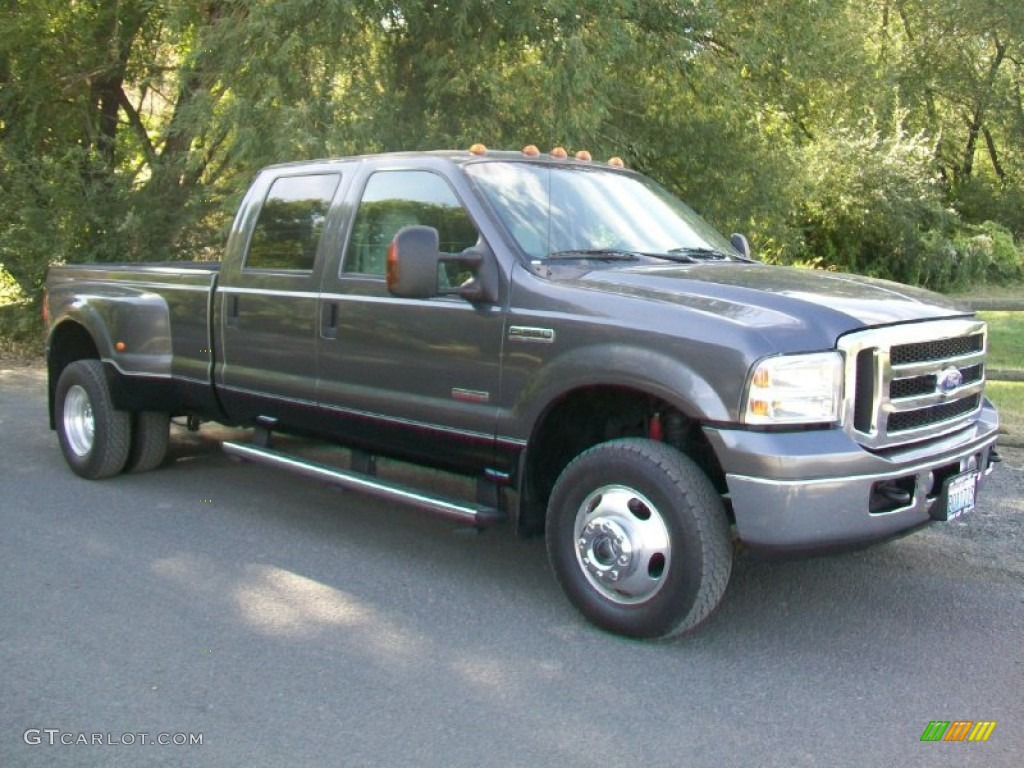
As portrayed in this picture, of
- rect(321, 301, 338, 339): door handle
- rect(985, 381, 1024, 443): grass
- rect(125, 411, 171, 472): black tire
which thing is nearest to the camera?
rect(321, 301, 338, 339): door handle

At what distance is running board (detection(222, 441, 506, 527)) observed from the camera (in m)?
4.99

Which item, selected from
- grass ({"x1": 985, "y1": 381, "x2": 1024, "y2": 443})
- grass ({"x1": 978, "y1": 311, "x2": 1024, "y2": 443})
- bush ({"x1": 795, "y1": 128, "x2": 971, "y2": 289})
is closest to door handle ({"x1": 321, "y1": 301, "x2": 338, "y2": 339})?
grass ({"x1": 985, "y1": 381, "x2": 1024, "y2": 443})

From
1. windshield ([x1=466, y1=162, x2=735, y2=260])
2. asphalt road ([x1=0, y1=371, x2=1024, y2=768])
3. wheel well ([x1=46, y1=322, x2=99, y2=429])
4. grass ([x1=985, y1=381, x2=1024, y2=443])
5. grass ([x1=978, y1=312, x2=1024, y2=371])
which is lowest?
asphalt road ([x1=0, y1=371, x2=1024, y2=768])

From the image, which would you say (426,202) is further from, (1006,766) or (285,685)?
(1006,766)

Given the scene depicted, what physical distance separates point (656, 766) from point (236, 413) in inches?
150

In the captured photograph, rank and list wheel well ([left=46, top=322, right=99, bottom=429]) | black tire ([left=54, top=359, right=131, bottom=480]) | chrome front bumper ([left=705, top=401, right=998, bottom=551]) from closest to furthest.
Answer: chrome front bumper ([left=705, top=401, right=998, bottom=551]) → black tire ([left=54, top=359, right=131, bottom=480]) → wheel well ([left=46, top=322, right=99, bottom=429])

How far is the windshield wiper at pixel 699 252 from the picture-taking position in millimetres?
5523

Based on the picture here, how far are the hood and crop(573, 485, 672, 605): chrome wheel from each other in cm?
84

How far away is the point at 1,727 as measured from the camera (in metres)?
3.80

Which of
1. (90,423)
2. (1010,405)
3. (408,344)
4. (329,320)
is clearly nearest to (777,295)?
(408,344)

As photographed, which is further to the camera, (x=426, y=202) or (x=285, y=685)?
(x=426, y=202)

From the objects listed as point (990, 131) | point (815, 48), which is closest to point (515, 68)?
point (815, 48)

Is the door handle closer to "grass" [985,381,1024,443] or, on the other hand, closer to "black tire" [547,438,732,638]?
"black tire" [547,438,732,638]

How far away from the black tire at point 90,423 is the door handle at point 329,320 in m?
2.17
